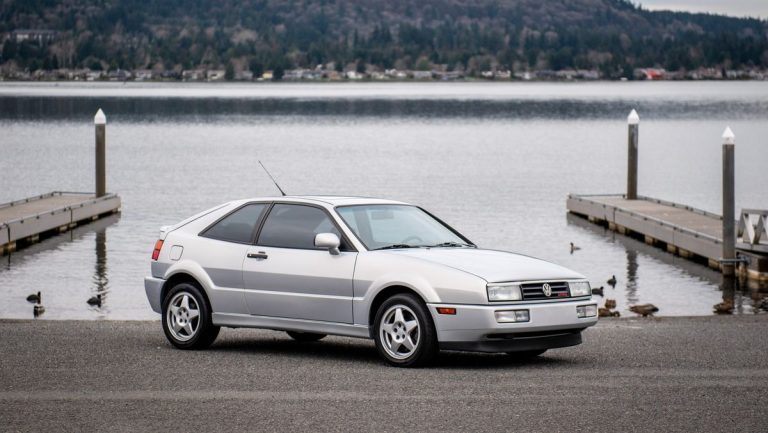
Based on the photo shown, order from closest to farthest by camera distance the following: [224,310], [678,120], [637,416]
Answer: [637,416]
[224,310]
[678,120]

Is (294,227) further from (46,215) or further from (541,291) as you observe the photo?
(46,215)

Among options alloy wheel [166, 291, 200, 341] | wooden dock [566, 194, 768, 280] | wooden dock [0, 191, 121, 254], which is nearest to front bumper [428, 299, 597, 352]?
alloy wheel [166, 291, 200, 341]

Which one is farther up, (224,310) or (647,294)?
(224,310)

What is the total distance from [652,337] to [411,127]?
403ft

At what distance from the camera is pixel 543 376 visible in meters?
11.3

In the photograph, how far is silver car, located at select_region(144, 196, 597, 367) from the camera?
454 inches

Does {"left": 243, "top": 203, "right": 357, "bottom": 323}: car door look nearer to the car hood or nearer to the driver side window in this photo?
the driver side window

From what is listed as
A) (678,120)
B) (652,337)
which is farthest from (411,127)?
(652,337)

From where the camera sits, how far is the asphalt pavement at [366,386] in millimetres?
9359

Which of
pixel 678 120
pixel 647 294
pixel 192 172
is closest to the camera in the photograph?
pixel 647 294

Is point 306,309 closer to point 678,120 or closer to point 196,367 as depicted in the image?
point 196,367

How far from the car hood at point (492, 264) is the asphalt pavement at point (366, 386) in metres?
0.82

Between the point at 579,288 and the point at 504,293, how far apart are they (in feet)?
2.90

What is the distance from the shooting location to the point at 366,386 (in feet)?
35.4
